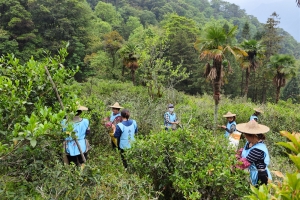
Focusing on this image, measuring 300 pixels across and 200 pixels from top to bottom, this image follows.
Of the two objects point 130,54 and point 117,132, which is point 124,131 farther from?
point 130,54

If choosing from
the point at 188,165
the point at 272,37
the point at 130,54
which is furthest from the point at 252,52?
the point at 188,165

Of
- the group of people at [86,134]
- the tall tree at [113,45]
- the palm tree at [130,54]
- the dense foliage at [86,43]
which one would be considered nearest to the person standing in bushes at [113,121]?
the group of people at [86,134]

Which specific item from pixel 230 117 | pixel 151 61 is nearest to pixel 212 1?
pixel 151 61

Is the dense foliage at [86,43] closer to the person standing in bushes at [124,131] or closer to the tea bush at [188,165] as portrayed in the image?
the person standing in bushes at [124,131]

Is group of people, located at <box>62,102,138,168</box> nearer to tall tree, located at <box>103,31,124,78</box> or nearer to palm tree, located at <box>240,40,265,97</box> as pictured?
palm tree, located at <box>240,40,265,97</box>

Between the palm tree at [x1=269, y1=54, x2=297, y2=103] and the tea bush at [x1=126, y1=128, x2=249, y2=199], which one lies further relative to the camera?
the palm tree at [x1=269, y1=54, x2=297, y2=103]

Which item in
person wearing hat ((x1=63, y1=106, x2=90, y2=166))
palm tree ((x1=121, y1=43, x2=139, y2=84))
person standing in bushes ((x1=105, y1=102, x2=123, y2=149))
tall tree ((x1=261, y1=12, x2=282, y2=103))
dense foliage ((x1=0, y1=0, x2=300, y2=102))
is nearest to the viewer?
person wearing hat ((x1=63, y1=106, x2=90, y2=166))

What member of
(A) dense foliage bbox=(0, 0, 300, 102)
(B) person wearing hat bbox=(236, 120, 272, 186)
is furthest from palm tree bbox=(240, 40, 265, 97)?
(B) person wearing hat bbox=(236, 120, 272, 186)

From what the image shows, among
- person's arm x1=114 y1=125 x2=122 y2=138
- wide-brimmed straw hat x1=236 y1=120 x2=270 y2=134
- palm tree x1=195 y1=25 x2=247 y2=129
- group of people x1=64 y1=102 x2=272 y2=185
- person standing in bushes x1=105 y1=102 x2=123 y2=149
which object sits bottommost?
person standing in bushes x1=105 y1=102 x2=123 y2=149

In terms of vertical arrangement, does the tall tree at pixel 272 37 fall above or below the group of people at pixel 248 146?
above

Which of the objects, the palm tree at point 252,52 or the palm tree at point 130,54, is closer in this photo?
the palm tree at point 130,54

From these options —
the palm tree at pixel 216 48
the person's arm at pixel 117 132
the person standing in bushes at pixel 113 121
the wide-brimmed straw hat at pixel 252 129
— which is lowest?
the person standing in bushes at pixel 113 121

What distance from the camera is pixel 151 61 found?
16.8 meters

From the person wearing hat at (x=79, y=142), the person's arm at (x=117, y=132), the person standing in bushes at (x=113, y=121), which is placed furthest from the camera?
the person standing in bushes at (x=113, y=121)
